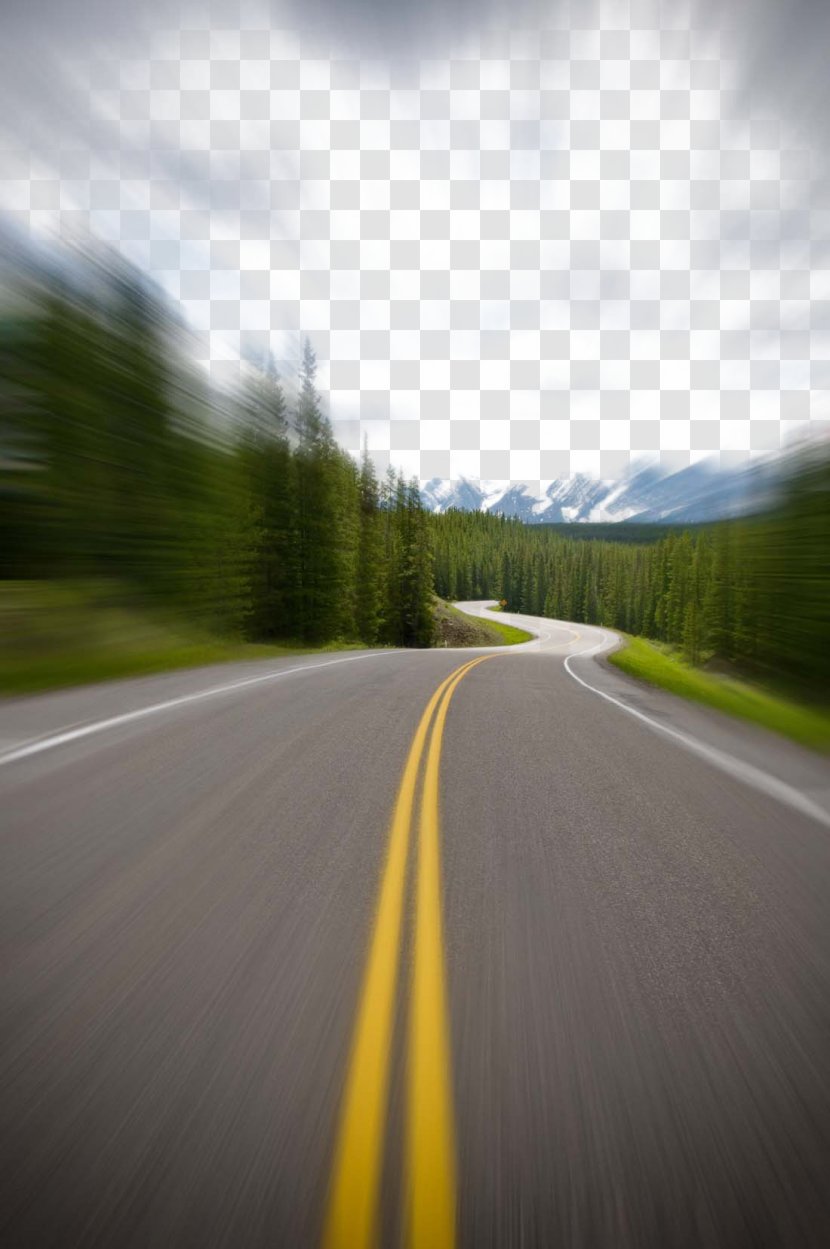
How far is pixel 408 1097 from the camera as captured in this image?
191 centimetres

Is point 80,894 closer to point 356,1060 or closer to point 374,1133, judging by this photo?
point 356,1060

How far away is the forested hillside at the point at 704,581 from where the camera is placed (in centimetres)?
1050

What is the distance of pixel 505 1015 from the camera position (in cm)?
233

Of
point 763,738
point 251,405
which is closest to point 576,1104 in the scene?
point 763,738

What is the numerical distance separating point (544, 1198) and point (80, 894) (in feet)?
8.83

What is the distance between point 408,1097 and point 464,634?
1938 inches

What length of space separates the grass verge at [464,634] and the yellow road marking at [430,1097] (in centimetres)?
4338

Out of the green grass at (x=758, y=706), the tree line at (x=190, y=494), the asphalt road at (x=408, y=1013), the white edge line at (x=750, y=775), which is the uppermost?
the tree line at (x=190, y=494)

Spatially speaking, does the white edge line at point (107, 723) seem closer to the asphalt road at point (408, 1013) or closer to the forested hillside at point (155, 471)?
the asphalt road at point (408, 1013)

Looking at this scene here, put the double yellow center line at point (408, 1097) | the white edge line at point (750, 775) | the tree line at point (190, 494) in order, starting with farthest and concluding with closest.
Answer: the tree line at point (190, 494), the white edge line at point (750, 775), the double yellow center line at point (408, 1097)

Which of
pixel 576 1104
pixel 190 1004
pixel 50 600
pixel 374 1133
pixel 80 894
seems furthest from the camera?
pixel 50 600

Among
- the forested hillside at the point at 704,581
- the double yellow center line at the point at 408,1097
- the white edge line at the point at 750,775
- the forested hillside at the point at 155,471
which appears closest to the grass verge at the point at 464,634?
the forested hillside at the point at 704,581

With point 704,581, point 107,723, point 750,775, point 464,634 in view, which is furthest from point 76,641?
point 704,581

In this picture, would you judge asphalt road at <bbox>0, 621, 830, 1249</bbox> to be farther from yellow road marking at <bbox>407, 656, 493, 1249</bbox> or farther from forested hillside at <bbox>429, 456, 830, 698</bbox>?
forested hillside at <bbox>429, 456, 830, 698</bbox>
